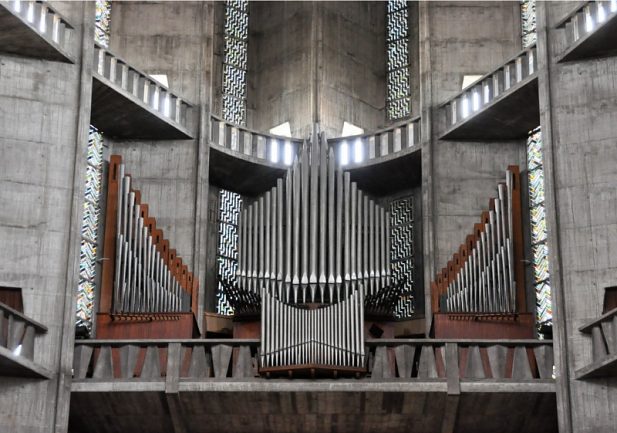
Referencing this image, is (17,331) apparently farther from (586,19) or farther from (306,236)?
(586,19)

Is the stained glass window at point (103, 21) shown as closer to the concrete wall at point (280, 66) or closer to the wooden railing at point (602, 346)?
the concrete wall at point (280, 66)

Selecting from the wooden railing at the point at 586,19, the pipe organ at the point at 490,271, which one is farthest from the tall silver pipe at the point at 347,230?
the wooden railing at the point at 586,19

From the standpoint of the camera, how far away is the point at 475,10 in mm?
30094

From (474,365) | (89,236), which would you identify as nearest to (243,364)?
(474,365)

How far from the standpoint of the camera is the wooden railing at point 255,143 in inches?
1153

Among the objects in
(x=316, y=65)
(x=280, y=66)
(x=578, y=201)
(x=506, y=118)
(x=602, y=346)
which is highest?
(x=280, y=66)

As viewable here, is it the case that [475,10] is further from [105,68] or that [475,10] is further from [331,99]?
[105,68]

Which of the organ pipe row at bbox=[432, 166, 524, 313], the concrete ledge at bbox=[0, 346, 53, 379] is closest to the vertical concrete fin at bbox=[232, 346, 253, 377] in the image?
the concrete ledge at bbox=[0, 346, 53, 379]

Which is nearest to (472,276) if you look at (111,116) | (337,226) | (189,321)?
(337,226)

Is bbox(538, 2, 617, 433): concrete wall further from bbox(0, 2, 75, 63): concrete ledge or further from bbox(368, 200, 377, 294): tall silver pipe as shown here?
bbox(0, 2, 75, 63): concrete ledge

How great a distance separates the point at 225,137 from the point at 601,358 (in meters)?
10.5

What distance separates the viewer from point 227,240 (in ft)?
96.8

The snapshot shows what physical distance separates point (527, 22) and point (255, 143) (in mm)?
6577

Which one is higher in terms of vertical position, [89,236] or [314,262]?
[89,236]
